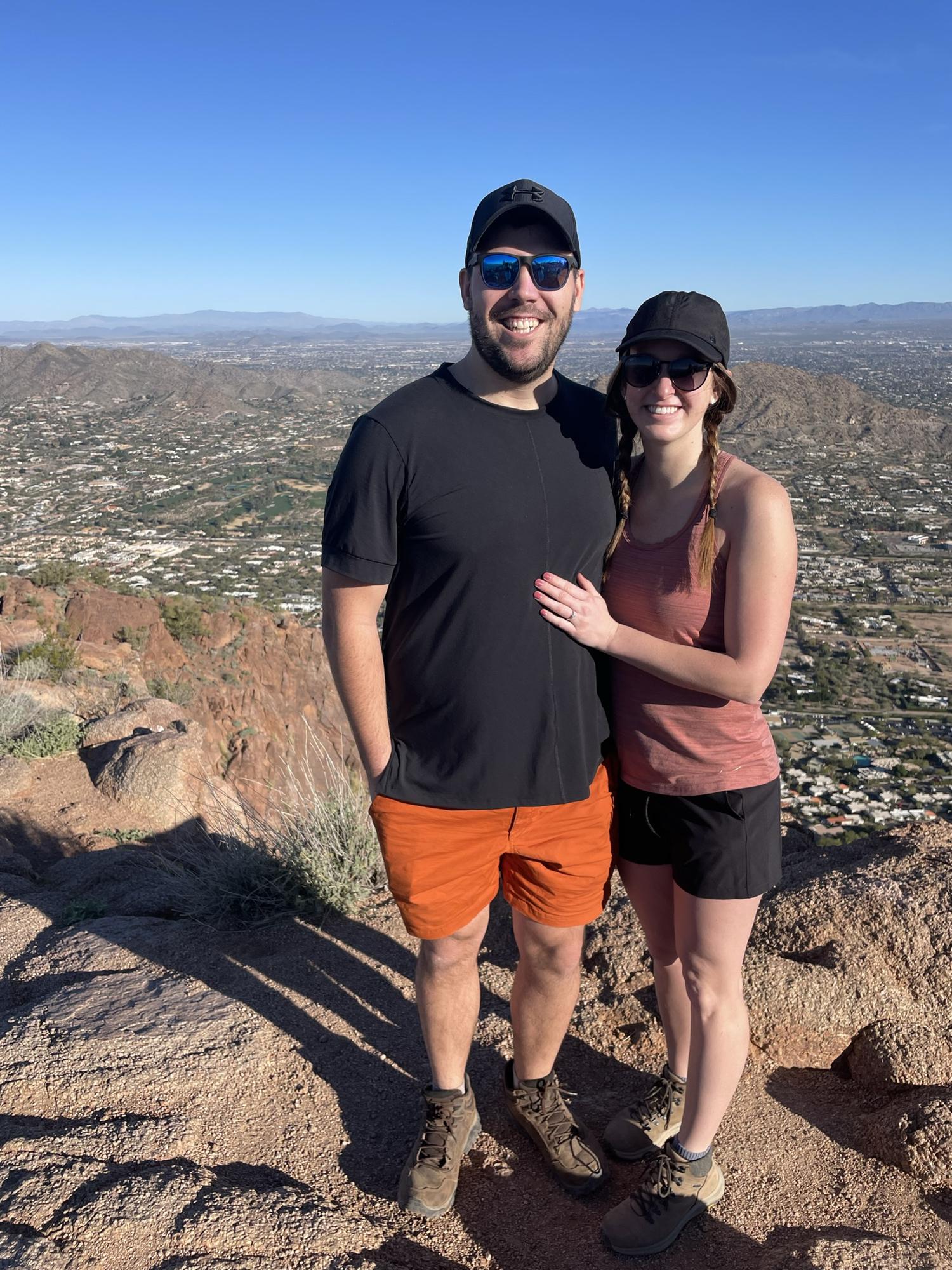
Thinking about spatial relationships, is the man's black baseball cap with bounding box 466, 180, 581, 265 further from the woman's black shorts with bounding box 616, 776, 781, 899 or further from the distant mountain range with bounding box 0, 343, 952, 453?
the distant mountain range with bounding box 0, 343, 952, 453

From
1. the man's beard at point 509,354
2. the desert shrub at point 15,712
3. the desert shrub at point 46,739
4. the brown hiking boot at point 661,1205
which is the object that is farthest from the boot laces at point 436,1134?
the desert shrub at point 15,712

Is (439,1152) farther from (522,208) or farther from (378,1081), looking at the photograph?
(522,208)

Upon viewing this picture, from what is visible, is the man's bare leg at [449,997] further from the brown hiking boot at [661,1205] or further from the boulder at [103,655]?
the boulder at [103,655]

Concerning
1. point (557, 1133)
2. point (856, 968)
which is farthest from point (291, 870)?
point (856, 968)

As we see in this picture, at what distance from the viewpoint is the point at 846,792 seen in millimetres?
13500

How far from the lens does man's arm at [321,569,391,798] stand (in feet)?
7.87

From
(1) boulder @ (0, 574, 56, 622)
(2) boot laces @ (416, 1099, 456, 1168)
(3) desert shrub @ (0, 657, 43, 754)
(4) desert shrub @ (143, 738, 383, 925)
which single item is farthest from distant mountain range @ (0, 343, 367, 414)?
(2) boot laces @ (416, 1099, 456, 1168)

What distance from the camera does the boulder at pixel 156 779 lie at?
20.2 ft

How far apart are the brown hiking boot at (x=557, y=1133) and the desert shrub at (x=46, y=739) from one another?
199 inches

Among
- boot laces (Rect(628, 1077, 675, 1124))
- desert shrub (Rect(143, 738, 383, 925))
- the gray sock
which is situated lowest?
desert shrub (Rect(143, 738, 383, 925))

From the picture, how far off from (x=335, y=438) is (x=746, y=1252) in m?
59.8

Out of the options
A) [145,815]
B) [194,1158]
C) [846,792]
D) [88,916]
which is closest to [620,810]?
[194,1158]

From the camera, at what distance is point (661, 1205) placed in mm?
2406

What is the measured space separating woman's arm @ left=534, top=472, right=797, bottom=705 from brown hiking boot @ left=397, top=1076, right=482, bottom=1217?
1441 millimetres
